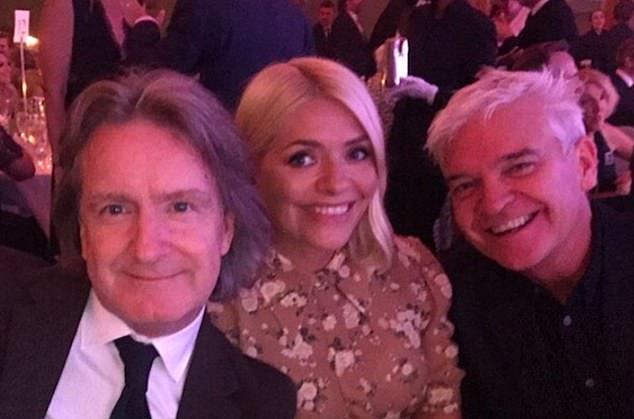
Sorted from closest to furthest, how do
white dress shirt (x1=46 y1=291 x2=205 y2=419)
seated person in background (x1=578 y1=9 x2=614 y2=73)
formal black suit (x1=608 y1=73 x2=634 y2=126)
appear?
white dress shirt (x1=46 y1=291 x2=205 y2=419), formal black suit (x1=608 y1=73 x2=634 y2=126), seated person in background (x1=578 y1=9 x2=614 y2=73)

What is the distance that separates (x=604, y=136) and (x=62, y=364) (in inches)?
104

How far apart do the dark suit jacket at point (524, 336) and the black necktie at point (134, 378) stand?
2.26ft

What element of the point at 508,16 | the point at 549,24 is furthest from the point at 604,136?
the point at 508,16

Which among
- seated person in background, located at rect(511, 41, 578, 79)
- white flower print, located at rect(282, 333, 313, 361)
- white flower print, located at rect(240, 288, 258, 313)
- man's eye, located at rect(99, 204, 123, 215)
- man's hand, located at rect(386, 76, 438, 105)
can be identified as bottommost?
white flower print, located at rect(282, 333, 313, 361)

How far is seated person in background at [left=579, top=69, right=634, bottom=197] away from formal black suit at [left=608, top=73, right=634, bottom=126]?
1.90ft

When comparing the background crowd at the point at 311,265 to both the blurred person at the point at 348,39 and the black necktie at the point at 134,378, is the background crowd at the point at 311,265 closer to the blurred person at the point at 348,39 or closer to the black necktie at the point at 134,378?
the black necktie at the point at 134,378

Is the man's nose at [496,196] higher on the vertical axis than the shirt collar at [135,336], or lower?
higher

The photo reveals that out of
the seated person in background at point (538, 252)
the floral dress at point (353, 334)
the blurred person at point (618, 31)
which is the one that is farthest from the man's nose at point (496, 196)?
the blurred person at point (618, 31)

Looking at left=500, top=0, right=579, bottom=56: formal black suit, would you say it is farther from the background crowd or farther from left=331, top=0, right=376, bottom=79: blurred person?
the background crowd

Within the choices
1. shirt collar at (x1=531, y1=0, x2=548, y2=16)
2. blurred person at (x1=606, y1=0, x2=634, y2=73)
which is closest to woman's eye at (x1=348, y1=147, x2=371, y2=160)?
shirt collar at (x1=531, y1=0, x2=548, y2=16)

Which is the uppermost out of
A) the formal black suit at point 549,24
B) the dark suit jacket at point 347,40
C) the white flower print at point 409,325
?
the white flower print at point 409,325

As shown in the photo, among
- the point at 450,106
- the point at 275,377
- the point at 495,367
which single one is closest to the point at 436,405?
the point at 495,367

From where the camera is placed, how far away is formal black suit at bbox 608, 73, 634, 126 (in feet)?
15.3

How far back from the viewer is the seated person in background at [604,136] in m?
3.41
